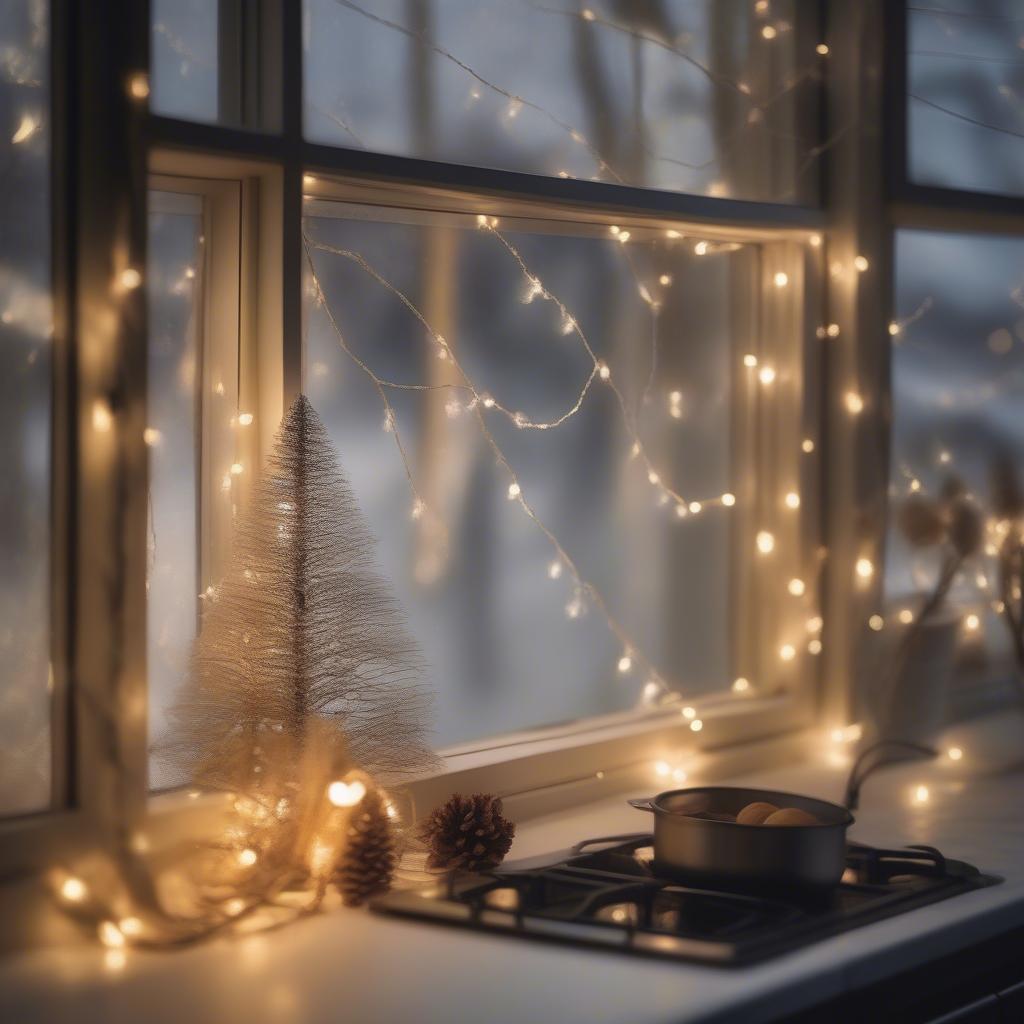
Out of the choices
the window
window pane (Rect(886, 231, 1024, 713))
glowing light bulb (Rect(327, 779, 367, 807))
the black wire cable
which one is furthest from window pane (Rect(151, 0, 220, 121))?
window pane (Rect(886, 231, 1024, 713))

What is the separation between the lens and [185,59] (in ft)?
5.62

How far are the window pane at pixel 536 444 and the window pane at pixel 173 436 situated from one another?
18 cm

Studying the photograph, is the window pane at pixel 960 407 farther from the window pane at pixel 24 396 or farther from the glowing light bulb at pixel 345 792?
the window pane at pixel 24 396

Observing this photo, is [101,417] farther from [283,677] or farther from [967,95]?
[967,95]

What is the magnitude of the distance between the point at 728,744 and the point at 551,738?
0.34 metres

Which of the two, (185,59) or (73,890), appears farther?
(185,59)

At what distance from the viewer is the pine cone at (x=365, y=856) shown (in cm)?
161

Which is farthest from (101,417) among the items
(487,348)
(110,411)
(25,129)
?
(487,348)

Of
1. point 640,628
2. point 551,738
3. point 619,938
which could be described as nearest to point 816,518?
point 640,628

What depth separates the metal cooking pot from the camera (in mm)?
1593

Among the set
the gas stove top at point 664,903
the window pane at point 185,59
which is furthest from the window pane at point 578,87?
the gas stove top at point 664,903

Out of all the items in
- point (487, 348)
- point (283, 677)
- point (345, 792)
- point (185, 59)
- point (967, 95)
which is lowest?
point (345, 792)

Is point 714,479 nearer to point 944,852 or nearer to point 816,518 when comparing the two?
point 816,518

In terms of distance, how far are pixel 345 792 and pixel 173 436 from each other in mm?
437
